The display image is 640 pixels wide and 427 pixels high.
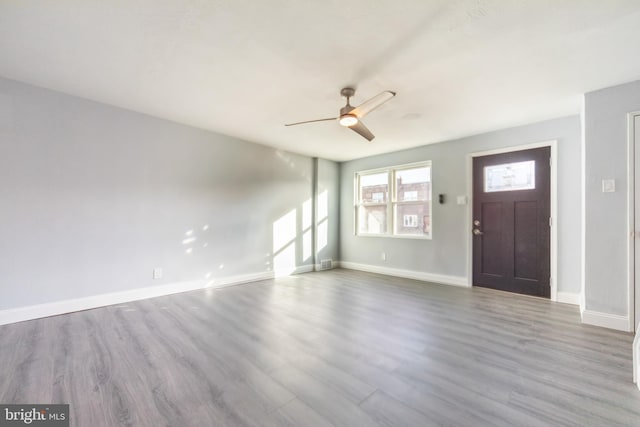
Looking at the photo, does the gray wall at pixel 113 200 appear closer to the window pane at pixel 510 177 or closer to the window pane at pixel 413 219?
the window pane at pixel 413 219

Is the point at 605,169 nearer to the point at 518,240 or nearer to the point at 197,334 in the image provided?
the point at 518,240

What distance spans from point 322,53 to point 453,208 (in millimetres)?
3484

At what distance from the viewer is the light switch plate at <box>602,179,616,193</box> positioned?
2725 millimetres

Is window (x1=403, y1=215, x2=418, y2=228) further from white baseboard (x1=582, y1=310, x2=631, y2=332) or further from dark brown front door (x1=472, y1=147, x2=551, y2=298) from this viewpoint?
white baseboard (x1=582, y1=310, x2=631, y2=332)

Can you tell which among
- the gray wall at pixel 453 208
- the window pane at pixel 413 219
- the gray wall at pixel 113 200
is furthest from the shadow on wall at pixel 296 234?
the window pane at pixel 413 219

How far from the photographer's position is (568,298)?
3.48 m

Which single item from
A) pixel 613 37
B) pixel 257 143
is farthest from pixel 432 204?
pixel 257 143

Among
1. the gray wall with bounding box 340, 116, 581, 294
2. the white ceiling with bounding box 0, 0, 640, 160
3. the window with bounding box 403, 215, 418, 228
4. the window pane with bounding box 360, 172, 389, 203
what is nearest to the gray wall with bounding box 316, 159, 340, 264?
the gray wall with bounding box 340, 116, 581, 294

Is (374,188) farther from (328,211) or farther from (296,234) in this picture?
(296,234)

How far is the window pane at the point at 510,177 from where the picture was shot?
12.6 ft

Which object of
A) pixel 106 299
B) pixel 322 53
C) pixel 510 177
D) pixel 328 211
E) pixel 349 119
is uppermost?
pixel 322 53

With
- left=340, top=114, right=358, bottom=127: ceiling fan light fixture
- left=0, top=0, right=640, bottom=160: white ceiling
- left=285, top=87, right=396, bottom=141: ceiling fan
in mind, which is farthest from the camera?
left=340, top=114, right=358, bottom=127: ceiling fan light fixture

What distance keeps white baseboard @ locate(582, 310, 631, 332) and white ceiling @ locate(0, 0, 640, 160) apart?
2370 millimetres

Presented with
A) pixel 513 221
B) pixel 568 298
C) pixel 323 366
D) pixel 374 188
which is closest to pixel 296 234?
pixel 374 188
